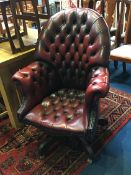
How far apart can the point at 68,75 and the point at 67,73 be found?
0.02 m

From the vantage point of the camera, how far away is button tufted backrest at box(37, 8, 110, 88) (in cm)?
164

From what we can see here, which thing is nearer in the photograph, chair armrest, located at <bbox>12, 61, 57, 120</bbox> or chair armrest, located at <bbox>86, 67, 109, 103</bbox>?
chair armrest, located at <bbox>86, 67, 109, 103</bbox>

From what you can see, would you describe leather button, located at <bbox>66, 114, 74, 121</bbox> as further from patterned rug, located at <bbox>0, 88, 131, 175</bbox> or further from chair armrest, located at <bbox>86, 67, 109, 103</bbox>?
patterned rug, located at <bbox>0, 88, 131, 175</bbox>

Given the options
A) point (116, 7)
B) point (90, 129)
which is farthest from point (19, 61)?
point (116, 7)

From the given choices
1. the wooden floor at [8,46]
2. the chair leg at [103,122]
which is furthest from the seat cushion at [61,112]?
the wooden floor at [8,46]

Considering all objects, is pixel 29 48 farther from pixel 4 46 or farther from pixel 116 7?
pixel 116 7

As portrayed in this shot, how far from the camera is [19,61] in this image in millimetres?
1962

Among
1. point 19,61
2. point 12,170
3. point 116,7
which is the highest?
point 116,7

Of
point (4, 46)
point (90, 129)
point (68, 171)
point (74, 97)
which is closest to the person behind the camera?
point (90, 129)

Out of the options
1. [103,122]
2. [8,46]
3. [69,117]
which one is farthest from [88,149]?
[8,46]

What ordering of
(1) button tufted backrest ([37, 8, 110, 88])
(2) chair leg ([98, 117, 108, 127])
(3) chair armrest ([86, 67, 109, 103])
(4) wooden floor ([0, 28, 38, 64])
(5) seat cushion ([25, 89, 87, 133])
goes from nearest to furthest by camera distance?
(3) chair armrest ([86, 67, 109, 103]) < (5) seat cushion ([25, 89, 87, 133]) < (1) button tufted backrest ([37, 8, 110, 88]) < (4) wooden floor ([0, 28, 38, 64]) < (2) chair leg ([98, 117, 108, 127])

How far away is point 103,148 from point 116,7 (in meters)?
1.93

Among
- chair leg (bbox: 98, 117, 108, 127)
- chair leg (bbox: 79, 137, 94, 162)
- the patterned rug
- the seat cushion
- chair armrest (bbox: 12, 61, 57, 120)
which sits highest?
chair armrest (bbox: 12, 61, 57, 120)

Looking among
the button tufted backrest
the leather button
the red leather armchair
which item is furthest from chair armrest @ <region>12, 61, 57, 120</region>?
the leather button
